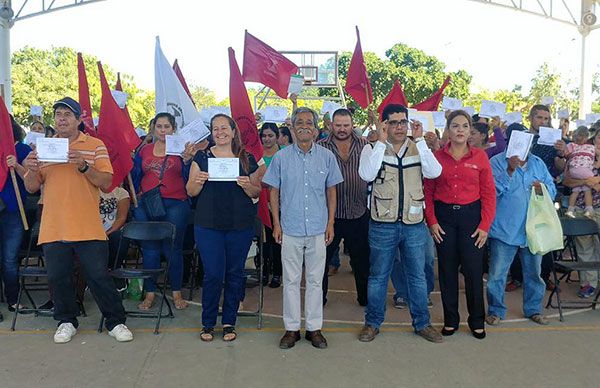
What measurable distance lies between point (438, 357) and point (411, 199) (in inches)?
51.2

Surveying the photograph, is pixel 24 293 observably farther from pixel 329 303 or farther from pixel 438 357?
pixel 438 357

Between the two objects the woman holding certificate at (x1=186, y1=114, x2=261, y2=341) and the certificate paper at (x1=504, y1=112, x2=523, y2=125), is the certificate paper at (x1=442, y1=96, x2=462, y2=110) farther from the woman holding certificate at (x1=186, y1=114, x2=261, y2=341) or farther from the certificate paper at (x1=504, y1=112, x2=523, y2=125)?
the woman holding certificate at (x1=186, y1=114, x2=261, y2=341)

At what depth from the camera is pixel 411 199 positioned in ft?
14.7

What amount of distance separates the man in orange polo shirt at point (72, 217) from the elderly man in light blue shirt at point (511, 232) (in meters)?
3.39

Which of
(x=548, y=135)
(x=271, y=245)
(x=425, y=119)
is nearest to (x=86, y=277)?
(x=271, y=245)

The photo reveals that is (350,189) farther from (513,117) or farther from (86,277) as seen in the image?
(513,117)

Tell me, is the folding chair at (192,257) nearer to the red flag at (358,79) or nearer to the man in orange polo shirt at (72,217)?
the man in orange polo shirt at (72,217)

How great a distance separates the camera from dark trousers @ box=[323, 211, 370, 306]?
5.33 meters

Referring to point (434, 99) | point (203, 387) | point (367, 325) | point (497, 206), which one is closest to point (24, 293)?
point (203, 387)

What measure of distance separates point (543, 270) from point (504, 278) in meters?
1.55

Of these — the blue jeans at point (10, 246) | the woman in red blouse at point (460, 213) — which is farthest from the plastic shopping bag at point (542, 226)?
the blue jeans at point (10, 246)

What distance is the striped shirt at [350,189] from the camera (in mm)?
5270

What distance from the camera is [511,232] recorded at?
4934 millimetres

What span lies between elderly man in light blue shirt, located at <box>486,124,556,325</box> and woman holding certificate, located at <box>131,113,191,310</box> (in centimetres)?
310
